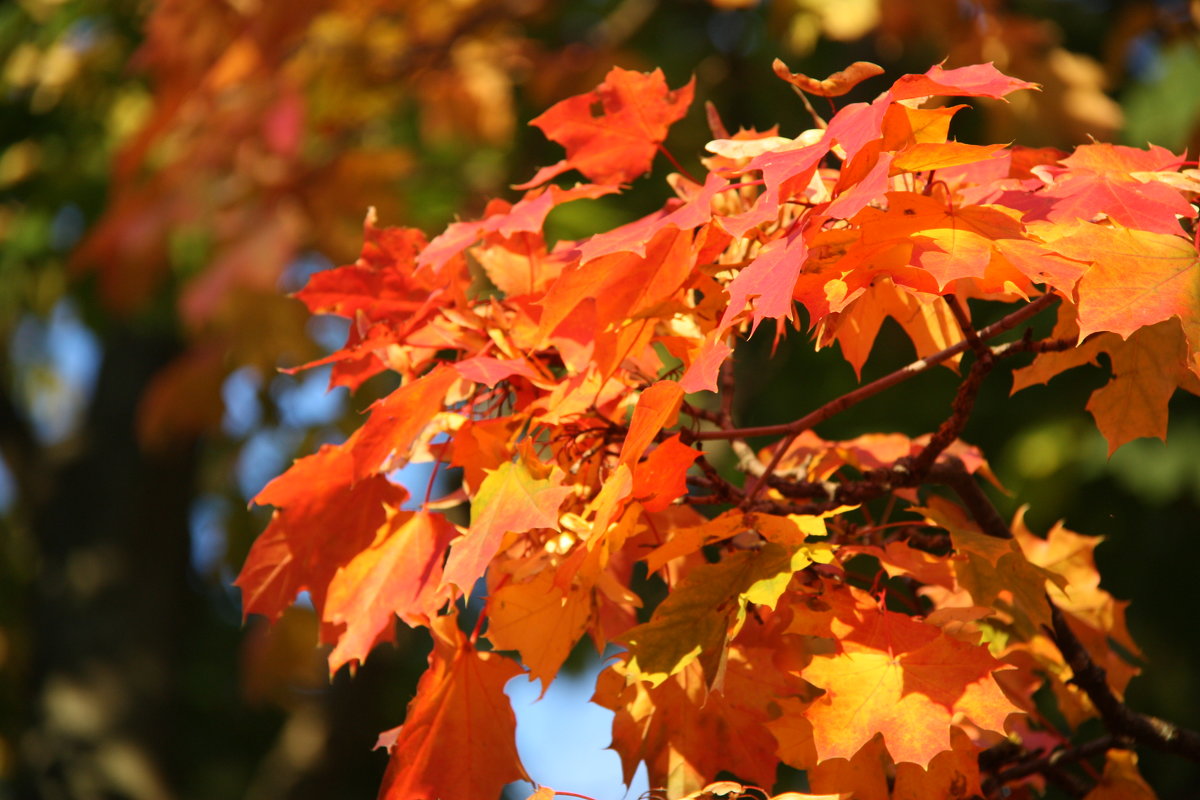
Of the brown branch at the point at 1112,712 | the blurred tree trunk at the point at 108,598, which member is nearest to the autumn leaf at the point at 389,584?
the brown branch at the point at 1112,712

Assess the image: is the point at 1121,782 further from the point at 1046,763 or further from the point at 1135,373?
the point at 1135,373

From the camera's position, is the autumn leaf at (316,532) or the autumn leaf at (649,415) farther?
the autumn leaf at (316,532)

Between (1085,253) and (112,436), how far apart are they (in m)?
3.79

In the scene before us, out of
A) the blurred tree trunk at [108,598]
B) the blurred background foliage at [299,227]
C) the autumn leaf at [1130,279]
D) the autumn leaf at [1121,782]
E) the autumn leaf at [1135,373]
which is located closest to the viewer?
the autumn leaf at [1130,279]

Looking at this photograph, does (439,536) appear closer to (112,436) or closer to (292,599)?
(292,599)

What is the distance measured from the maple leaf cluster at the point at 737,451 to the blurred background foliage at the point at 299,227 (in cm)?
158

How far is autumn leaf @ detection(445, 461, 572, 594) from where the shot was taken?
75cm

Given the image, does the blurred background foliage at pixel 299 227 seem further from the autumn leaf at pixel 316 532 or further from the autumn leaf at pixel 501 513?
the autumn leaf at pixel 501 513

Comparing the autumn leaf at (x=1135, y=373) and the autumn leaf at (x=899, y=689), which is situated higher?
the autumn leaf at (x=1135, y=373)

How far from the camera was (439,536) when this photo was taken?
89 centimetres

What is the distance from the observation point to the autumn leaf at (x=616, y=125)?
0.97 m

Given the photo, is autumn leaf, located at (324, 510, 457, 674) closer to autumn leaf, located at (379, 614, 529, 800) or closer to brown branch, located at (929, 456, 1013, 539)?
autumn leaf, located at (379, 614, 529, 800)

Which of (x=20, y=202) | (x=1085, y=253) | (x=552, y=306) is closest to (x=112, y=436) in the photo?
(x=20, y=202)

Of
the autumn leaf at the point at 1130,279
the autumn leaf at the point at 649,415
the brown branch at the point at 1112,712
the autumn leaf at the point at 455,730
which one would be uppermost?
the autumn leaf at the point at 1130,279
